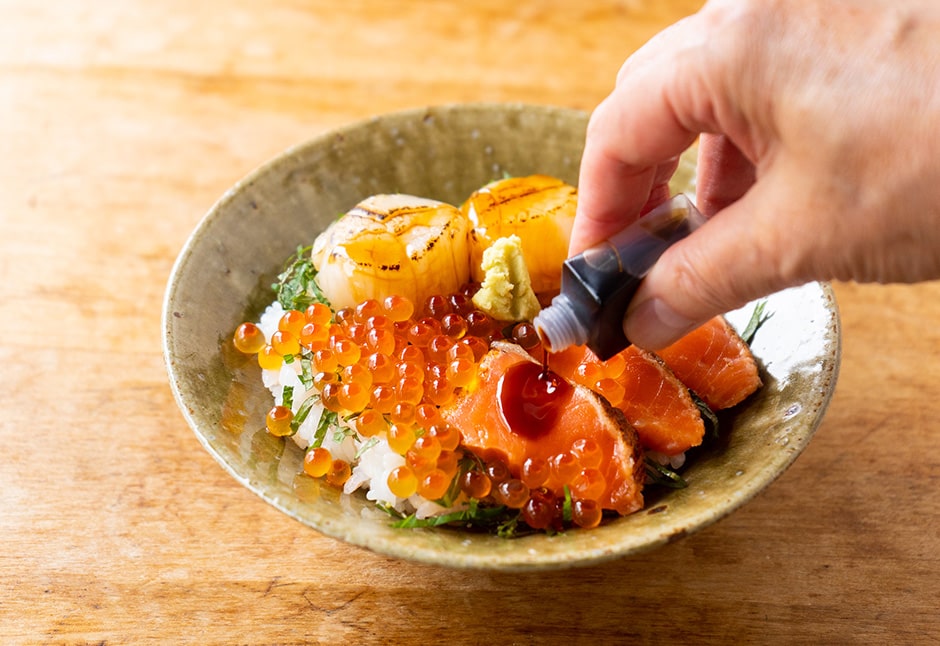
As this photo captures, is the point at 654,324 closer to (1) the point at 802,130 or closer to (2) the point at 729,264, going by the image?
(2) the point at 729,264

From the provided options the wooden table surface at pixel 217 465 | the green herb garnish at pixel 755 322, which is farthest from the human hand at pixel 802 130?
the wooden table surface at pixel 217 465

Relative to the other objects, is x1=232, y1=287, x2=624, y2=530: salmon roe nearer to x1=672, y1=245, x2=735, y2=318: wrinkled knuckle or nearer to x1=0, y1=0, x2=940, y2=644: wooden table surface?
x1=0, y1=0, x2=940, y2=644: wooden table surface

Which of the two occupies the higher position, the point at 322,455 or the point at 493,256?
the point at 493,256

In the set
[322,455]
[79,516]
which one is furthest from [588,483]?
[79,516]

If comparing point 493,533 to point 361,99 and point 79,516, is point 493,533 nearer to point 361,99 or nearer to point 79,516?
point 79,516

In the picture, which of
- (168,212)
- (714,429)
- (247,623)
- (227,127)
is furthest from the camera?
(227,127)

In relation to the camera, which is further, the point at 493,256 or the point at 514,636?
the point at 493,256

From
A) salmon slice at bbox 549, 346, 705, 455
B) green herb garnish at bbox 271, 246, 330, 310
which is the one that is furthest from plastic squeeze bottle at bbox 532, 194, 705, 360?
green herb garnish at bbox 271, 246, 330, 310
